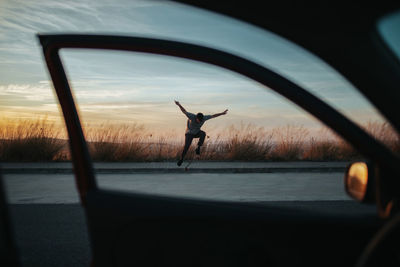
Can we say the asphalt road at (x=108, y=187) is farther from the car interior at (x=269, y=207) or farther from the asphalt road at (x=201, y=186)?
the car interior at (x=269, y=207)

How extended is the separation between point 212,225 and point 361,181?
65cm

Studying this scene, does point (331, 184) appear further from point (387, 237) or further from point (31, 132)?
point (31, 132)

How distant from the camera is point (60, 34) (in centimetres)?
169

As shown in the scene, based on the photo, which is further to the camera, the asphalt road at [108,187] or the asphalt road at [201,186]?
the asphalt road at [201,186]

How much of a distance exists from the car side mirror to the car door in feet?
0.34

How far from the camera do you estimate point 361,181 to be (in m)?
1.46

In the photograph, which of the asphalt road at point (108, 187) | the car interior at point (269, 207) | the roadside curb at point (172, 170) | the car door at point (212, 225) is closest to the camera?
the car interior at point (269, 207)

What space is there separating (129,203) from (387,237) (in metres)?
1.08

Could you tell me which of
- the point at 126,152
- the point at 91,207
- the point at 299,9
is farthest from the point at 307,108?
the point at 126,152

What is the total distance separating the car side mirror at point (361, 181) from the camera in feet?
4.66

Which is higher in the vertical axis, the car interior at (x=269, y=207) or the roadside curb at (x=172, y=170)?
the car interior at (x=269, y=207)

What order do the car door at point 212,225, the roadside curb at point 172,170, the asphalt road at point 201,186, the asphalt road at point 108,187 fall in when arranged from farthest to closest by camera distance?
the roadside curb at point 172,170 < the asphalt road at point 201,186 < the asphalt road at point 108,187 < the car door at point 212,225

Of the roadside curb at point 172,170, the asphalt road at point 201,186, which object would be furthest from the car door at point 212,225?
the roadside curb at point 172,170

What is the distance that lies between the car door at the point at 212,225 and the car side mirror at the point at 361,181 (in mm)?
103
